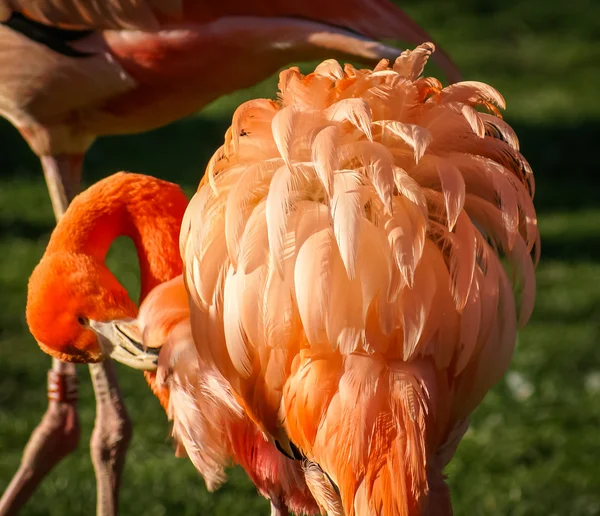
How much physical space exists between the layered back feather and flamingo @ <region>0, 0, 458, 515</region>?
0.55 meters

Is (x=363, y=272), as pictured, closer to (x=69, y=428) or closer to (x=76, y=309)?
(x=76, y=309)

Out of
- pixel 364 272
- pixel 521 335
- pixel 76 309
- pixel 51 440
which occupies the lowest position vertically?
pixel 521 335

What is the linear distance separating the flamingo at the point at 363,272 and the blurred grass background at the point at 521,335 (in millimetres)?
1209

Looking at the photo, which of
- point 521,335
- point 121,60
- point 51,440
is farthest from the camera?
point 521,335

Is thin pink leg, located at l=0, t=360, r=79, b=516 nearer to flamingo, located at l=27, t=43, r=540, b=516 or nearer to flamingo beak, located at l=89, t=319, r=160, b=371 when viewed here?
flamingo beak, located at l=89, t=319, r=160, b=371

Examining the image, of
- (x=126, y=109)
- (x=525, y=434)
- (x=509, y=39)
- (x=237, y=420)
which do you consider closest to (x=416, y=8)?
(x=509, y=39)

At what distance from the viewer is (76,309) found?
91.0 inches

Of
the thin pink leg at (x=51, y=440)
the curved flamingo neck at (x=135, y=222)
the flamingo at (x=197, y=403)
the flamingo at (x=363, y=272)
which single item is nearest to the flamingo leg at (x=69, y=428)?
the thin pink leg at (x=51, y=440)

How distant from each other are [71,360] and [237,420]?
0.40m

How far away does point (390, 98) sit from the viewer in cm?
209

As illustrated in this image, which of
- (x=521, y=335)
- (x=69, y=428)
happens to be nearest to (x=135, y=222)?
(x=69, y=428)

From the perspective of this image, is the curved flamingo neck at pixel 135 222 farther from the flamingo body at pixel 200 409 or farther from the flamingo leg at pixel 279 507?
the flamingo leg at pixel 279 507

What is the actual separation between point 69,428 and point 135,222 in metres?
0.65

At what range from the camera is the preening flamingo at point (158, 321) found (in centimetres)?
220
